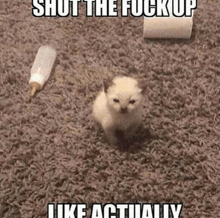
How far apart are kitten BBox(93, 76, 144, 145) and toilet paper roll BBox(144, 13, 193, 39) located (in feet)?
1.59

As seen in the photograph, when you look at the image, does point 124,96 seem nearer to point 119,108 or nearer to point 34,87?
point 119,108

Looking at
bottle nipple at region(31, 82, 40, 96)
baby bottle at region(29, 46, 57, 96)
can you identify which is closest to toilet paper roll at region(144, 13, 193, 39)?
baby bottle at region(29, 46, 57, 96)

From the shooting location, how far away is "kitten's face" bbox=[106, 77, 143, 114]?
1.09 metres

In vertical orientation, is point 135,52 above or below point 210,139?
above

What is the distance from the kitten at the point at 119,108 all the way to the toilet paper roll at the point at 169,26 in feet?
1.59

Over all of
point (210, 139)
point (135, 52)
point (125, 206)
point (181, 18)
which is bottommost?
point (125, 206)

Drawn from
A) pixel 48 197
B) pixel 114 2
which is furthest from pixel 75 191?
pixel 114 2

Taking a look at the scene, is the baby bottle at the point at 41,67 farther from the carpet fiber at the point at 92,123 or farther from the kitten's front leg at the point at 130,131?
the kitten's front leg at the point at 130,131

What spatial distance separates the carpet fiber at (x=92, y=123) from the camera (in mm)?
1150

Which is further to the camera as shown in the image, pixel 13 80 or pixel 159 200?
pixel 13 80

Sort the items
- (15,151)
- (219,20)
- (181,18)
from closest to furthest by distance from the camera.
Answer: (15,151) → (181,18) → (219,20)

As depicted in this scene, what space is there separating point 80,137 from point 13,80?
438 mm

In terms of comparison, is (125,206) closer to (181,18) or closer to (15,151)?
(15,151)

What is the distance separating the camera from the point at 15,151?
1246mm
